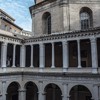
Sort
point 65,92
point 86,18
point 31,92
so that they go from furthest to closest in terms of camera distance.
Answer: point 31,92, point 86,18, point 65,92

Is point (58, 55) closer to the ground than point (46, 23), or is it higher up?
closer to the ground

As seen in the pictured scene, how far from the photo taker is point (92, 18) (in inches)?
1001

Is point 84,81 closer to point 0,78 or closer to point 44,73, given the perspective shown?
point 44,73

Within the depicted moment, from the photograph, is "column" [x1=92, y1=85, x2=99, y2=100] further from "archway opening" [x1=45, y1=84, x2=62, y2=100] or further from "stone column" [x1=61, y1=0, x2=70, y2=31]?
"stone column" [x1=61, y1=0, x2=70, y2=31]

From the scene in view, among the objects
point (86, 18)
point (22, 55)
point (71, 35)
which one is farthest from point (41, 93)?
point (86, 18)

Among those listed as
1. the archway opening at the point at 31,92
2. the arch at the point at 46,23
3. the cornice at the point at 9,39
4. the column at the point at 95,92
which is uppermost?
the arch at the point at 46,23

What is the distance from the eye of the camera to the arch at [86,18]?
25.8 meters

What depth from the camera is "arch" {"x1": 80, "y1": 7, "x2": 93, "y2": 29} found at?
84.6 feet

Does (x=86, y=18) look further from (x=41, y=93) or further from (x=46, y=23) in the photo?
(x=41, y=93)

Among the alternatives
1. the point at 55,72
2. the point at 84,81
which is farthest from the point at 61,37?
the point at 84,81

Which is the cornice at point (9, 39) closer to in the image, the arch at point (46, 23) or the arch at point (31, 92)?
the arch at point (46, 23)

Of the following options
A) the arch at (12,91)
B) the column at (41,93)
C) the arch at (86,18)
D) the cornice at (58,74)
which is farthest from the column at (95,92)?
the arch at (12,91)

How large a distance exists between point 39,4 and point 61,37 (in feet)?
29.2

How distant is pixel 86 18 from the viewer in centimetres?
2620
